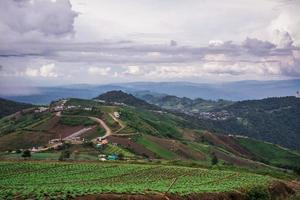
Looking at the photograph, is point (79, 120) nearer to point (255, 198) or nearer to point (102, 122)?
point (102, 122)

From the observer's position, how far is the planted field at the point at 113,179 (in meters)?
55.9

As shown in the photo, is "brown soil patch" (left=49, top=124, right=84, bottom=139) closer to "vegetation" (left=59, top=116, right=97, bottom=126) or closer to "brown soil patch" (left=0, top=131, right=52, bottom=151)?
"vegetation" (left=59, top=116, right=97, bottom=126)

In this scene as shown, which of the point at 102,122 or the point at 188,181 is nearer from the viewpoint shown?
the point at 188,181

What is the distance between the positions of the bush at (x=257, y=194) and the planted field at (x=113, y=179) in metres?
1.84

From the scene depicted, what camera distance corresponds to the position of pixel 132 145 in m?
154

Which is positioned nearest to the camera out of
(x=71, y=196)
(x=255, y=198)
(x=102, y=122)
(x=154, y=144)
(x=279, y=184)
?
(x=71, y=196)

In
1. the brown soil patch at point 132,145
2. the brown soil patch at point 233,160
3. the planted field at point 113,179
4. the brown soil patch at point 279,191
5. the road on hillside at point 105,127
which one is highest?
the planted field at point 113,179

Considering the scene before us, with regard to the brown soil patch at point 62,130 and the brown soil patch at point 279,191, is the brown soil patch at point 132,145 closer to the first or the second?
the brown soil patch at point 62,130

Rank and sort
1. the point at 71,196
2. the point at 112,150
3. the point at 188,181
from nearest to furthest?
1. the point at 71,196
2. the point at 188,181
3. the point at 112,150

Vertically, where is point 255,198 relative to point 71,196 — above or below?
below

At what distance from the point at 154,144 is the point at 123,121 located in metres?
34.4

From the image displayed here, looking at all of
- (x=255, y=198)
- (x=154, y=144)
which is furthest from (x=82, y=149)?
(x=255, y=198)

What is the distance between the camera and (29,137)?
573ft

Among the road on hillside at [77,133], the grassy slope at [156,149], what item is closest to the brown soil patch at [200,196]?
the grassy slope at [156,149]
